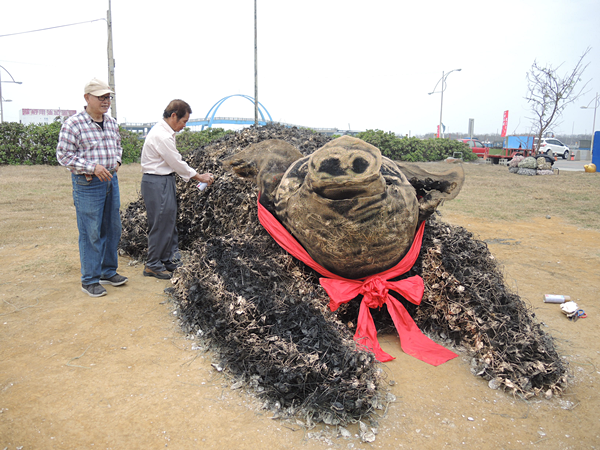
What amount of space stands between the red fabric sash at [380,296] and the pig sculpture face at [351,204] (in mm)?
58

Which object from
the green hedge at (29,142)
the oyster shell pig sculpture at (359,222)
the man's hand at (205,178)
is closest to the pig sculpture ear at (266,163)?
the oyster shell pig sculpture at (359,222)

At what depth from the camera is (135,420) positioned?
209 cm

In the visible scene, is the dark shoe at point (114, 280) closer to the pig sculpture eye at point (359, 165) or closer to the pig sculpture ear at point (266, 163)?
the pig sculpture ear at point (266, 163)

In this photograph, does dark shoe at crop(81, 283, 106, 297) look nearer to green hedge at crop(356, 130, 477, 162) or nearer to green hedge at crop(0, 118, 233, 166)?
green hedge at crop(0, 118, 233, 166)

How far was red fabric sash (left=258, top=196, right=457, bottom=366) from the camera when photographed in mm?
2676

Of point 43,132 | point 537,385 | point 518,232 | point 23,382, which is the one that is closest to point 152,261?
point 23,382

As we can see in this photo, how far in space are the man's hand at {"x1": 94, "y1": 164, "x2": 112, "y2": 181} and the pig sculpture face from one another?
1251 millimetres

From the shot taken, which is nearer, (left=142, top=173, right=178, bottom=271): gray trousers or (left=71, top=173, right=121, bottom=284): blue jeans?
(left=71, top=173, right=121, bottom=284): blue jeans

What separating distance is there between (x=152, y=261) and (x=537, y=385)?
321cm

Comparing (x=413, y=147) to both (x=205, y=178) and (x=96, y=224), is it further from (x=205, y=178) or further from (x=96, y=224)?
(x=96, y=224)

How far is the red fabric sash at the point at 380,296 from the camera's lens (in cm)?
268

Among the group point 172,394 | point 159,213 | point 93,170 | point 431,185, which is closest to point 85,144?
point 93,170

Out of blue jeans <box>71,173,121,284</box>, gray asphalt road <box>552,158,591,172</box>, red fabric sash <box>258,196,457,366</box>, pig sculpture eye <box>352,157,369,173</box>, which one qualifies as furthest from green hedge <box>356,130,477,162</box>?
pig sculpture eye <box>352,157,369,173</box>

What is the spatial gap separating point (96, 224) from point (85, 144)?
64cm
